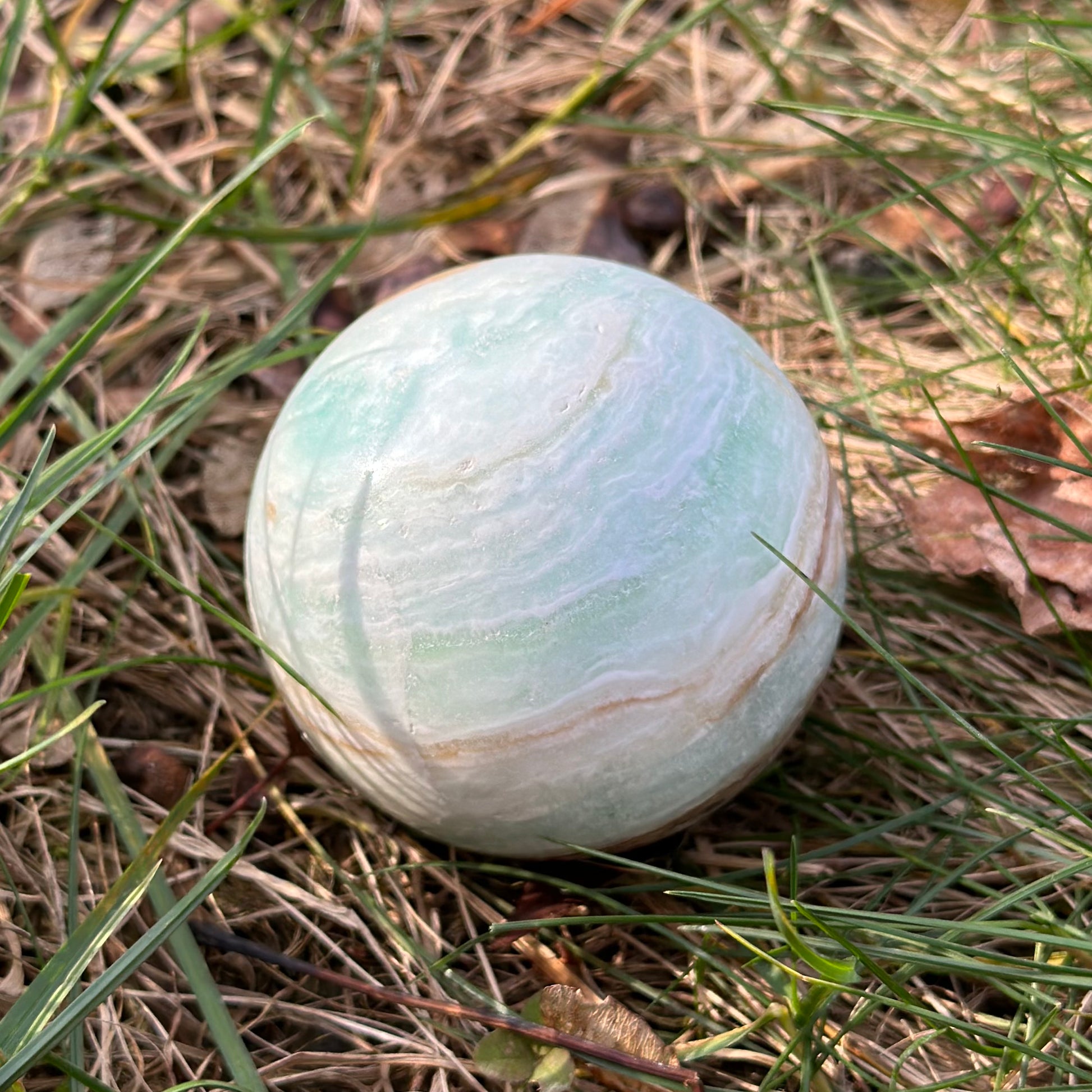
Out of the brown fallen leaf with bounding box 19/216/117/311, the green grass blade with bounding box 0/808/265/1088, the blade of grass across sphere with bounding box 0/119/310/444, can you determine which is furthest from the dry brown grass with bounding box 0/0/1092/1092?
the blade of grass across sphere with bounding box 0/119/310/444

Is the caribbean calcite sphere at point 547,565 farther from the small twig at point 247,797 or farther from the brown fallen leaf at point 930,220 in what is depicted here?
the brown fallen leaf at point 930,220

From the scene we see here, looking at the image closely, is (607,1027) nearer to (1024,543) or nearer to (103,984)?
(103,984)

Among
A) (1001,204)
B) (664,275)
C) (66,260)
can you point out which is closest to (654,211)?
(664,275)

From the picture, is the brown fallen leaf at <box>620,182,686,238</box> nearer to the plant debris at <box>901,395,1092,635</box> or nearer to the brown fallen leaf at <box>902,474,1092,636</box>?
the plant debris at <box>901,395,1092,635</box>

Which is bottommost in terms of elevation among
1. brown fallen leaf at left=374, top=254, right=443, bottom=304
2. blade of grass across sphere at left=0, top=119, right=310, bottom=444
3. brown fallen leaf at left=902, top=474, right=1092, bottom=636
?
brown fallen leaf at left=902, top=474, right=1092, bottom=636

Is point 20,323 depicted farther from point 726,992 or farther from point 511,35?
point 726,992

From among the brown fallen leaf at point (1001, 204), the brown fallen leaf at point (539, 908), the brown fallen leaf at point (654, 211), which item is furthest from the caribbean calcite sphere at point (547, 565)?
the brown fallen leaf at point (1001, 204)

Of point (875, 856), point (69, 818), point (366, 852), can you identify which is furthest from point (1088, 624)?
point (69, 818)
